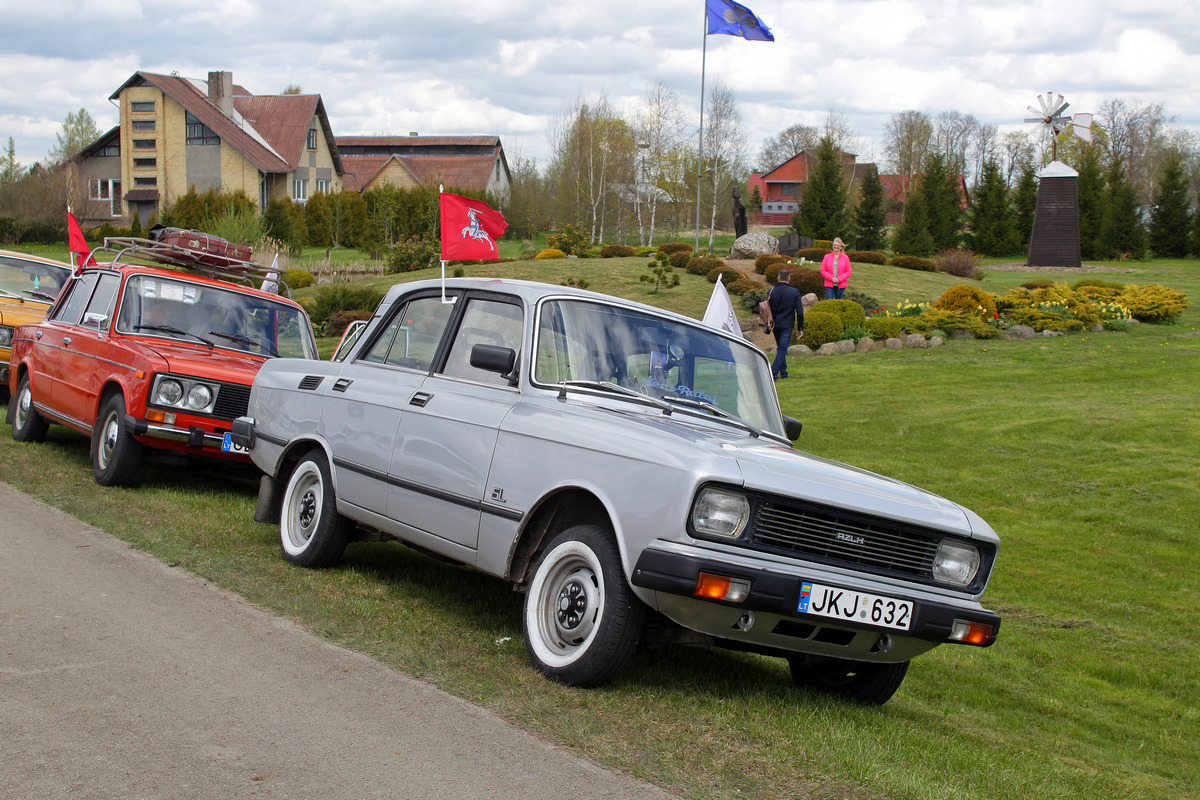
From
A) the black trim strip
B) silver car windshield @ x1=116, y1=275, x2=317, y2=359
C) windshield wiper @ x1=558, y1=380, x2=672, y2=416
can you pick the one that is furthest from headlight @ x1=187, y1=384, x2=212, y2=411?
windshield wiper @ x1=558, y1=380, x2=672, y2=416

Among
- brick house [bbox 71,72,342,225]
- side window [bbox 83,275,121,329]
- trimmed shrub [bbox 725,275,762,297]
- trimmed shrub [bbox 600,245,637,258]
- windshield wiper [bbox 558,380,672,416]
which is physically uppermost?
brick house [bbox 71,72,342,225]

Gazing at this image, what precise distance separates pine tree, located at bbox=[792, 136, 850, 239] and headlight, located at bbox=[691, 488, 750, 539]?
45660 mm

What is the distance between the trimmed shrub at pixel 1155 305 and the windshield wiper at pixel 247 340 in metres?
21.5

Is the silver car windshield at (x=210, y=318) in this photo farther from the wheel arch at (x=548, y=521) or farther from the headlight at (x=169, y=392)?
the wheel arch at (x=548, y=521)

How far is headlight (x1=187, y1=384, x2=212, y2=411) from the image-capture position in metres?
8.46

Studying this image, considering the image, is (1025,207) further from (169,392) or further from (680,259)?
(169,392)

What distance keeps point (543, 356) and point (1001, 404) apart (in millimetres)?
10623

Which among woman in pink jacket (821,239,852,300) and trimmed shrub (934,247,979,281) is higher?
trimmed shrub (934,247,979,281)

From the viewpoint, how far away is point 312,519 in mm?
6637

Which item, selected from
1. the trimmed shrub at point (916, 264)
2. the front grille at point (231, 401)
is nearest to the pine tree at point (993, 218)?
the trimmed shrub at point (916, 264)

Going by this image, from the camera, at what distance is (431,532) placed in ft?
17.7

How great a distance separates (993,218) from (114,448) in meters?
A: 53.3

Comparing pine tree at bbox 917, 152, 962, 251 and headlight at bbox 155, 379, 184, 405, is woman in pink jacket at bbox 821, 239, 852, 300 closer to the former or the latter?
headlight at bbox 155, 379, 184, 405

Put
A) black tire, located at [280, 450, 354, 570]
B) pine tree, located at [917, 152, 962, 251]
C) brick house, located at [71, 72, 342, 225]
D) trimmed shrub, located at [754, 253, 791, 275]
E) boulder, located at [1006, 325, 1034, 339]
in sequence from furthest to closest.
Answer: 1. brick house, located at [71, 72, 342, 225]
2. pine tree, located at [917, 152, 962, 251]
3. trimmed shrub, located at [754, 253, 791, 275]
4. boulder, located at [1006, 325, 1034, 339]
5. black tire, located at [280, 450, 354, 570]
